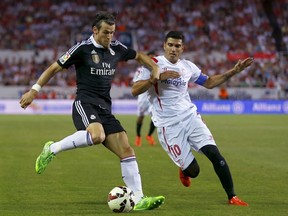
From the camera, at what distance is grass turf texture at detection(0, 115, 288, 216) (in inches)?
369

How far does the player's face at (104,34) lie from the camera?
9.22 m

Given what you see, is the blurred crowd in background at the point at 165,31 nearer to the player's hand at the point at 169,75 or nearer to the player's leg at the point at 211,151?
the player's leg at the point at 211,151

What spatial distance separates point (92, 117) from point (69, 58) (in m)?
0.81

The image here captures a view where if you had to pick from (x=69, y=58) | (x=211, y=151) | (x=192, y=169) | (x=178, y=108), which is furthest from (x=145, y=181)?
(x=69, y=58)

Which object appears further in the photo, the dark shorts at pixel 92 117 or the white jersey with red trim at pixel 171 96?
the white jersey with red trim at pixel 171 96

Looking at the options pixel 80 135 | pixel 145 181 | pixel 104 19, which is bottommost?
pixel 145 181

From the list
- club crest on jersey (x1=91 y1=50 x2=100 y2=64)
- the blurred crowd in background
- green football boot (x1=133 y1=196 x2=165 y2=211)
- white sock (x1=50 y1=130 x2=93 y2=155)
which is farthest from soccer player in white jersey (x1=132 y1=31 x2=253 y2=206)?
the blurred crowd in background

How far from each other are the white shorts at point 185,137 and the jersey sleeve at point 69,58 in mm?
1851

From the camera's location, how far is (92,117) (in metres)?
9.25

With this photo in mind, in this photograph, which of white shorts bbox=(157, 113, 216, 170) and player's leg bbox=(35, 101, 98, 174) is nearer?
player's leg bbox=(35, 101, 98, 174)

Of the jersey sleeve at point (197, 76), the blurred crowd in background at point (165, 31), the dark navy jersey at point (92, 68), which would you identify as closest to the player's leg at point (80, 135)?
the dark navy jersey at point (92, 68)

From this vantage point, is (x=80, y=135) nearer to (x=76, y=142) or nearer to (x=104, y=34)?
(x=76, y=142)

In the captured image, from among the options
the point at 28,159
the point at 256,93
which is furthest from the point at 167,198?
the point at 256,93

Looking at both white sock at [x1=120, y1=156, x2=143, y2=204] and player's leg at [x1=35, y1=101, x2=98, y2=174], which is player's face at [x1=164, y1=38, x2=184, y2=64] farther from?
white sock at [x1=120, y1=156, x2=143, y2=204]
